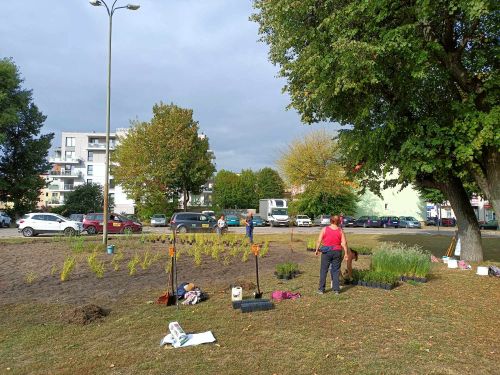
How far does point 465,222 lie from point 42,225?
1066 inches

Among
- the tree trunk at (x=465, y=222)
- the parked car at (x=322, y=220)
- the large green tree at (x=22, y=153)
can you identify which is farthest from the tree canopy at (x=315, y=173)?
the tree trunk at (x=465, y=222)

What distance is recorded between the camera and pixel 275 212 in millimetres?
53594

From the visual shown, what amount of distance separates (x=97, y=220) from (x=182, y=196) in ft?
79.6

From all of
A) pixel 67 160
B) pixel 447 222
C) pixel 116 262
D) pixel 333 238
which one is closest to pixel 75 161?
pixel 67 160

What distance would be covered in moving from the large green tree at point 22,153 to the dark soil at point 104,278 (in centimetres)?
3750

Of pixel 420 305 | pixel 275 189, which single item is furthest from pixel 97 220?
pixel 275 189

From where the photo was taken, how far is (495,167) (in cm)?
1231

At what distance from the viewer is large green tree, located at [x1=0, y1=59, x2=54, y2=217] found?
47.2 meters

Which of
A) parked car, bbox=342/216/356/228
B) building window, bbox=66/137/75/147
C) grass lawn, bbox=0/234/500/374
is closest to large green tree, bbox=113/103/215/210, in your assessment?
parked car, bbox=342/216/356/228

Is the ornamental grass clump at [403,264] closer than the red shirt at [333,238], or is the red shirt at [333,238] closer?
the red shirt at [333,238]

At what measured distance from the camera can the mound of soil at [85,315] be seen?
22.8ft

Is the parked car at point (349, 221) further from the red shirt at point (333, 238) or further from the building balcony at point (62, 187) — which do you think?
the building balcony at point (62, 187)

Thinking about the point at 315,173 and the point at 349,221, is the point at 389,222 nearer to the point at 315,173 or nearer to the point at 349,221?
the point at 349,221

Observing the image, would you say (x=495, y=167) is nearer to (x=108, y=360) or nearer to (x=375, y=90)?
(x=375, y=90)
